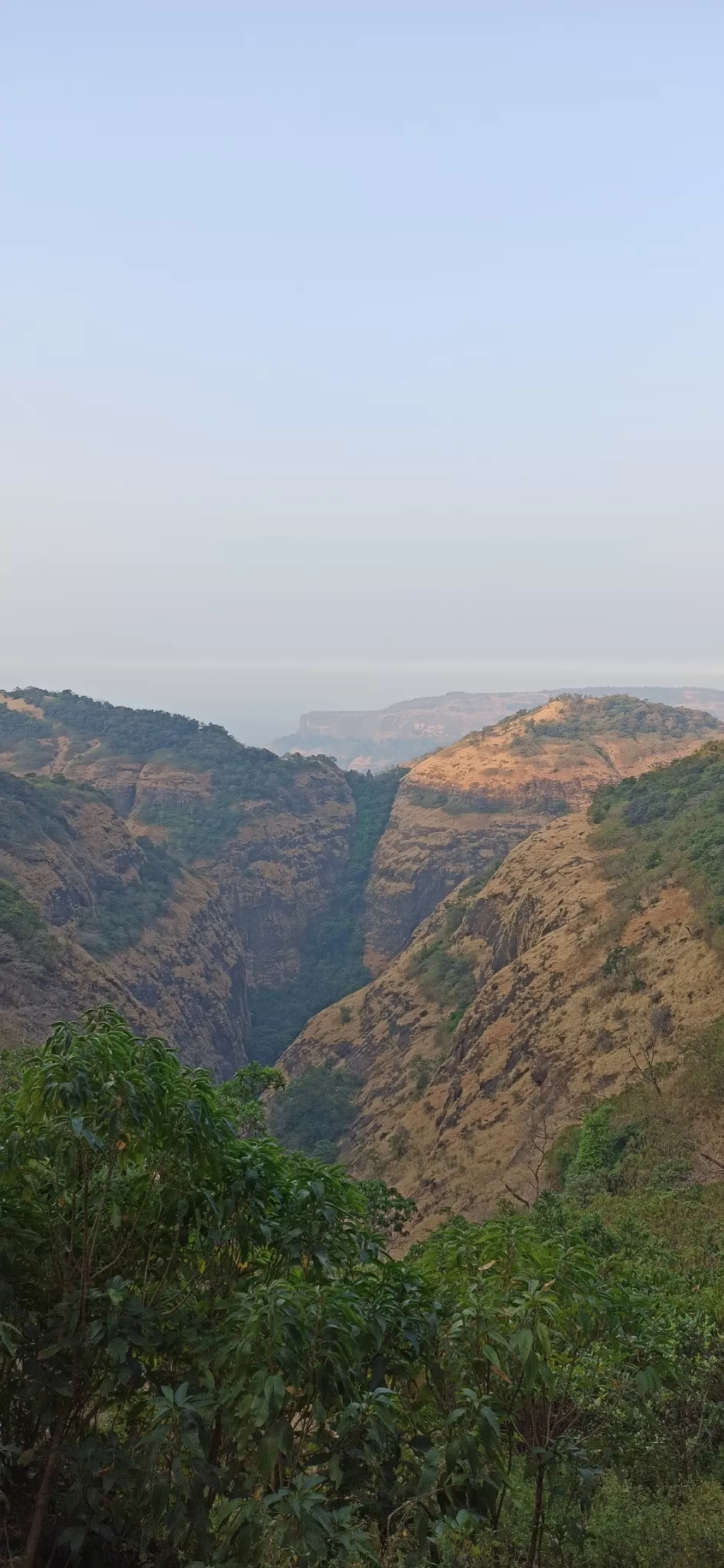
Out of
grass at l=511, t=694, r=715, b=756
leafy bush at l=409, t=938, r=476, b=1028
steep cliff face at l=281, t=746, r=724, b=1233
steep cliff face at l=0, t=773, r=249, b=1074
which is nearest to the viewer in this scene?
steep cliff face at l=281, t=746, r=724, b=1233

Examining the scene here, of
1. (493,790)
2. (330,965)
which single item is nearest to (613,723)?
(493,790)

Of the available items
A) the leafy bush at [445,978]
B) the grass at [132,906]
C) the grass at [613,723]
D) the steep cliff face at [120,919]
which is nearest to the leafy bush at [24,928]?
the steep cliff face at [120,919]

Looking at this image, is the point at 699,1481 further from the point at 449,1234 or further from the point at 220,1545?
the point at 220,1545

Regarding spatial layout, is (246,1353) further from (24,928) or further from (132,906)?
(132,906)

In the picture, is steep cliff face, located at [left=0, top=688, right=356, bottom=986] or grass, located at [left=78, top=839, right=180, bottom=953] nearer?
grass, located at [left=78, top=839, right=180, bottom=953]

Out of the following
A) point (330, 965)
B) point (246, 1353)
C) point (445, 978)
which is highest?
point (246, 1353)

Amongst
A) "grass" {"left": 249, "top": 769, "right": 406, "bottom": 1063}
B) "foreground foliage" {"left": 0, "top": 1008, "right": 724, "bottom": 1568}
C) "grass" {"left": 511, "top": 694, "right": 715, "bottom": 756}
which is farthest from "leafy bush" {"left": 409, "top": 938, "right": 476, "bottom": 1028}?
"grass" {"left": 511, "top": 694, "right": 715, "bottom": 756}

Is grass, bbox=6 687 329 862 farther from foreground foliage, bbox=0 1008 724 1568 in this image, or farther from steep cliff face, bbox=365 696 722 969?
foreground foliage, bbox=0 1008 724 1568
